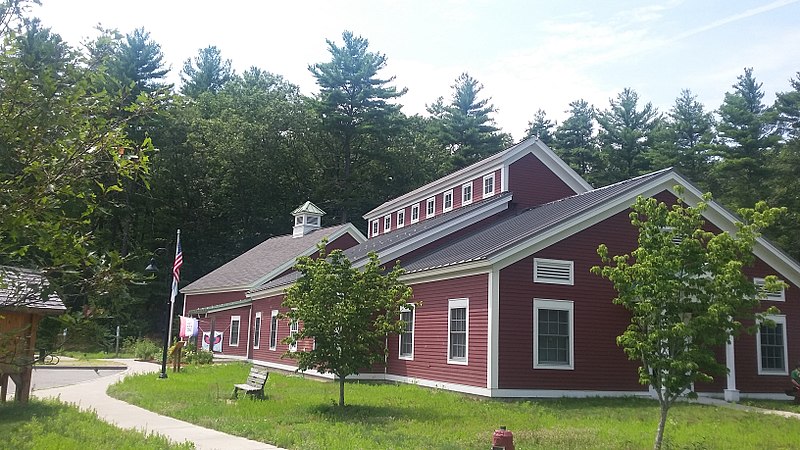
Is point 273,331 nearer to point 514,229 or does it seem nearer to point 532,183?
point 532,183

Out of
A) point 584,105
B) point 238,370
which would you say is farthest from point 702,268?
point 584,105

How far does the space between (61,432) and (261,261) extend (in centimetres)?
2876

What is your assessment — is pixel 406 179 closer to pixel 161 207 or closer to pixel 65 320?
pixel 161 207

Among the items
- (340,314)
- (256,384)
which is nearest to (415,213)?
(256,384)

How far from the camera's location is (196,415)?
13555 mm

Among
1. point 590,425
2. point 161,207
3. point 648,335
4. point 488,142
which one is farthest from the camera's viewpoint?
point 488,142

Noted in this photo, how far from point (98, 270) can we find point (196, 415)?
1016cm

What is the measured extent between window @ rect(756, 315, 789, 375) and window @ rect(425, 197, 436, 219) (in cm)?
A: 1478

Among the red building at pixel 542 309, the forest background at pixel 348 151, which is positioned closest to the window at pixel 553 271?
the red building at pixel 542 309

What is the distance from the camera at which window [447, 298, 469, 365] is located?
18.2 meters

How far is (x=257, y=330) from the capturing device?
30.6 meters

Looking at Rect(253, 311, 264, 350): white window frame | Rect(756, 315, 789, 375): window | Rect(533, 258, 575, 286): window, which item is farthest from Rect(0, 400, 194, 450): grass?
Rect(756, 315, 789, 375): window

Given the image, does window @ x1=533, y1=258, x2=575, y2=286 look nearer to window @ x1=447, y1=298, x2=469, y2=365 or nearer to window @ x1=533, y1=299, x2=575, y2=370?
window @ x1=533, y1=299, x2=575, y2=370

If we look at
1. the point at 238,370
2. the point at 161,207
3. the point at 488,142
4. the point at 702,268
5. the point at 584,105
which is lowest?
the point at 238,370
